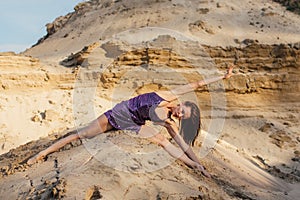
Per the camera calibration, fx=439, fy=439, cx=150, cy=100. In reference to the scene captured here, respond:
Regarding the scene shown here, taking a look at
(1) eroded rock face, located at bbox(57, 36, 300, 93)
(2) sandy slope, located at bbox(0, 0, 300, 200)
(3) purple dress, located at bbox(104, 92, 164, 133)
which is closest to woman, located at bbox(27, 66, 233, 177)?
(3) purple dress, located at bbox(104, 92, 164, 133)

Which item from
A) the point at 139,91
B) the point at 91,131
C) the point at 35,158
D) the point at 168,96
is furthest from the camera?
the point at 139,91

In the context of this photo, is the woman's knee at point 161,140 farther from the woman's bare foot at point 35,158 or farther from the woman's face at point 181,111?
the woman's bare foot at point 35,158

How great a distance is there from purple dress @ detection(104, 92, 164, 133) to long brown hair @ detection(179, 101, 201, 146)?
364 mm

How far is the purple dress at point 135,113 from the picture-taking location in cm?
518

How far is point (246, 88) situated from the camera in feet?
39.7

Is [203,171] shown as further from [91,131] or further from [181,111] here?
[91,131]

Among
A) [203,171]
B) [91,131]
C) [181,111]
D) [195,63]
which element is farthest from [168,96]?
[195,63]

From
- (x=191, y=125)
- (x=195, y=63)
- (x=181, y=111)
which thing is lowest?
(x=195, y=63)

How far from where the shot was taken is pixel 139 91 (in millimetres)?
11359

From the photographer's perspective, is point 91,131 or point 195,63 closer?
point 91,131

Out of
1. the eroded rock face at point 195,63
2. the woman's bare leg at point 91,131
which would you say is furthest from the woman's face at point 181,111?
the eroded rock face at point 195,63

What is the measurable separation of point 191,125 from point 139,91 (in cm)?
599

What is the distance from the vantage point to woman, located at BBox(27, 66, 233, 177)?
5.13 meters

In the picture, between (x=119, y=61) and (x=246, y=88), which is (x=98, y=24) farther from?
(x=246, y=88)
